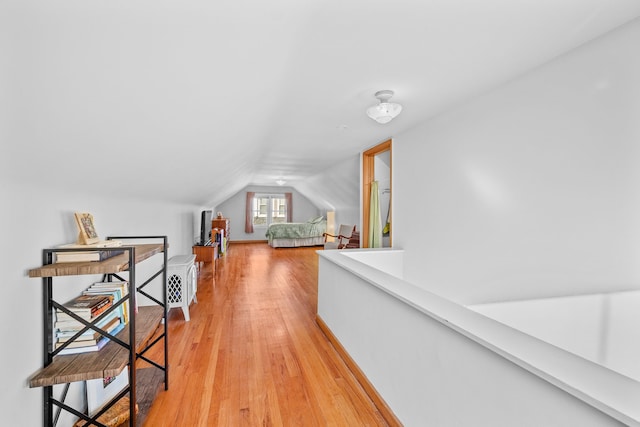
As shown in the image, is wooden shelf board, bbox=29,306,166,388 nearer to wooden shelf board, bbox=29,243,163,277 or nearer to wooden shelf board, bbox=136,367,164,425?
wooden shelf board, bbox=29,243,163,277

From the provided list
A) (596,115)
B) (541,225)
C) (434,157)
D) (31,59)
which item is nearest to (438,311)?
(541,225)

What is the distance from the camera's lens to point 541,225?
75.4 inches

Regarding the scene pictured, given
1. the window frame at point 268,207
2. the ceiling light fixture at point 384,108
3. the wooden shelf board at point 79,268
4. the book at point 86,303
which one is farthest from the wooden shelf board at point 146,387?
the window frame at point 268,207

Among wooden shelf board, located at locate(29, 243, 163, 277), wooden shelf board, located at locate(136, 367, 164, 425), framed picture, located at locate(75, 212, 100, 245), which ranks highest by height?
framed picture, located at locate(75, 212, 100, 245)

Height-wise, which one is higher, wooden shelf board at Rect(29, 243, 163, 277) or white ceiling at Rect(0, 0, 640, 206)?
white ceiling at Rect(0, 0, 640, 206)

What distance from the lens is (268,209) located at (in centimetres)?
994

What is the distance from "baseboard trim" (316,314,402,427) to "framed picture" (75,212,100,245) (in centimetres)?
179

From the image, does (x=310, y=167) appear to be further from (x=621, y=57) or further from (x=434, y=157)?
(x=621, y=57)

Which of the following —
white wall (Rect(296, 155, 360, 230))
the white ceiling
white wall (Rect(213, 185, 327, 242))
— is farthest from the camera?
white wall (Rect(213, 185, 327, 242))

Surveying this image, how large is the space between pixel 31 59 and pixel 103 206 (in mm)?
1279

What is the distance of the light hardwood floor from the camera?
65.2 inches

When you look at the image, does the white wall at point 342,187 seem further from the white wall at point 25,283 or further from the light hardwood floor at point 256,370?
the white wall at point 25,283

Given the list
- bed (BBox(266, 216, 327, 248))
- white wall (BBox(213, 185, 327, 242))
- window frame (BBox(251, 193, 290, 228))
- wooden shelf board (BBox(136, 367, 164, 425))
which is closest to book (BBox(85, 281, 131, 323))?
wooden shelf board (BBox(136, 367, 164, 425))

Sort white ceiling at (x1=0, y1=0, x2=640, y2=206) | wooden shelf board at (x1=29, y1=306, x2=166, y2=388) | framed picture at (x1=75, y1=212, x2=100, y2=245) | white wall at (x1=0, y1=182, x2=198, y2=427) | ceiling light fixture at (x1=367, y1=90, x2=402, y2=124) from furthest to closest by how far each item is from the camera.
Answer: ceiling light fixture at (x1=367, y1=90, x2=402, y2=124)
framed picture at (x1=75, y1=212, x2=100, y2=245)
wooden shelf board at (x1=29, y1=306, x2=166, y2=388)
white wall at (x1=0, y1=182, x2=198, y2=427)
white ceiling at (x1=0, y1=0, x2=640, y2=206)
